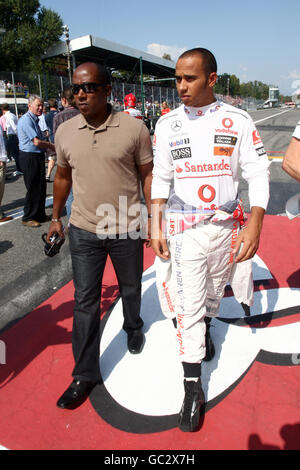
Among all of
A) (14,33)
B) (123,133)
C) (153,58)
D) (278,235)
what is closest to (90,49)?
(153,58)

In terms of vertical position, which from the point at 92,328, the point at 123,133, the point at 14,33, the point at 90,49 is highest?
the point at 14,33

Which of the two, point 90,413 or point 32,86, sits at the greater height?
point 32,86

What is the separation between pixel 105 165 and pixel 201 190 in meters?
0.62

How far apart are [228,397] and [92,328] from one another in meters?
0.98

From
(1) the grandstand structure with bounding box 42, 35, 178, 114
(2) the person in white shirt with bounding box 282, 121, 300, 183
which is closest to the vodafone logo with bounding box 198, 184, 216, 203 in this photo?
(2) the person in white shirt with bounding box 282, 121, 300, 183

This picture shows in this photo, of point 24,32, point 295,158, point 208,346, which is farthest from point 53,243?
point 24,32

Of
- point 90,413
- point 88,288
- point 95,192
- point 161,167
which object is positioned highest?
point 161,167

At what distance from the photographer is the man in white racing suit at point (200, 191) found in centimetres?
198

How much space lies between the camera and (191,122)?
204 cm

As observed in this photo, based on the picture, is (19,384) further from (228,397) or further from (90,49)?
(90,49)

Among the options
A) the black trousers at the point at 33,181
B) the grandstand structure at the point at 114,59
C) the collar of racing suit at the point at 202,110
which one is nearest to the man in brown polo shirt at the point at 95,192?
the collar of racing suit at the point at 202,110

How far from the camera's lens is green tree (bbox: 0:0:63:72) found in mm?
43188

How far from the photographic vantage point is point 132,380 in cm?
249

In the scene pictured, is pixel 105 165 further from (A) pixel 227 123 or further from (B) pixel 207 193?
(A) pixel 227 123
